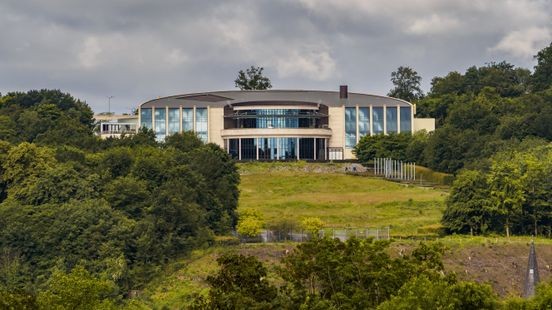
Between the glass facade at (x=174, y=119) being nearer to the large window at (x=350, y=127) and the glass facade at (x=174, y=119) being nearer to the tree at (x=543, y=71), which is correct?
the large window at (x=350, y=127)

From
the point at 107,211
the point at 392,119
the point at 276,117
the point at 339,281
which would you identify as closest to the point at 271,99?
the point at 276,117

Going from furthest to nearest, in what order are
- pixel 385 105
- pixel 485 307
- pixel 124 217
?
pixel 385 105
pixel 124 217
pixel 485 307

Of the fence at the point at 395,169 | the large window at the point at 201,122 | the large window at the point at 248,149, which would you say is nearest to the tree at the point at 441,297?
the fence at the point at 395,169

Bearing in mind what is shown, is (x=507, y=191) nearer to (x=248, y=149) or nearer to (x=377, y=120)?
(x=377, y=120)

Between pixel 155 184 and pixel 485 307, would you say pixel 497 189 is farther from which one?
pixel 485 307

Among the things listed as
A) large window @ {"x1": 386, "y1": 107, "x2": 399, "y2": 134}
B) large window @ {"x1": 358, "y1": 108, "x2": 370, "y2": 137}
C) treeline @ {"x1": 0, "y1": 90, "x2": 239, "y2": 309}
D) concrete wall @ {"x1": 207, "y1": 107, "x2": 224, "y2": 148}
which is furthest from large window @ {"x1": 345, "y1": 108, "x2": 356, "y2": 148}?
treeline @ {"x1": 0, "y1": 90, "x2": 239, "y2": 309}

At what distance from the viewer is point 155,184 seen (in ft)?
179

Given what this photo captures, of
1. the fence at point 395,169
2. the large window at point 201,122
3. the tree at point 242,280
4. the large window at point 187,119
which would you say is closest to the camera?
the tree at point 242,280

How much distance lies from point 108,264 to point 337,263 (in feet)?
60.0

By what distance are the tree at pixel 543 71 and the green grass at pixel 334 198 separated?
1451 inches

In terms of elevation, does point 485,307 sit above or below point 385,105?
below

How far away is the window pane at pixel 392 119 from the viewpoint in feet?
332

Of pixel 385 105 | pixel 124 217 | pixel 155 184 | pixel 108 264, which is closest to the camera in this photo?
pixel 108 264

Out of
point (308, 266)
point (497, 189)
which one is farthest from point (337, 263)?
point (497, 189)
